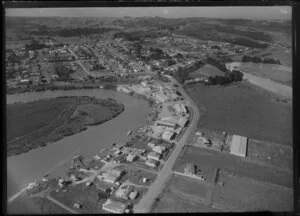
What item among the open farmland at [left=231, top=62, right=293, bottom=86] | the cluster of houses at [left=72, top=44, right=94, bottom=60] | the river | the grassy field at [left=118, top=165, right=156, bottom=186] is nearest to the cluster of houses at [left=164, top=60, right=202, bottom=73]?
the river

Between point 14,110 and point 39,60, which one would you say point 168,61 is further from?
point 14,110

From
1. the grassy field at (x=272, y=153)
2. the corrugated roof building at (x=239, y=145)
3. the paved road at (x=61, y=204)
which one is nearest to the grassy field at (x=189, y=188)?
the corrugated roof building at (x=239, y=145)

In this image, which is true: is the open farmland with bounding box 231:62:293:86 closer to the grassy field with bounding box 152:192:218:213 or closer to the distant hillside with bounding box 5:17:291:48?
the distant hillside with bounding box 5:17:291:48

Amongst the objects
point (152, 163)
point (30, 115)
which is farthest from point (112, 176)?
point (30, 115)

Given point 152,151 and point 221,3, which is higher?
point 221,3

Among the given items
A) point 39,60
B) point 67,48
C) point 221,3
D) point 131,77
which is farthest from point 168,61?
point 39,60

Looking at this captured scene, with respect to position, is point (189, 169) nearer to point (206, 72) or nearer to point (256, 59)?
point (206, 72)
